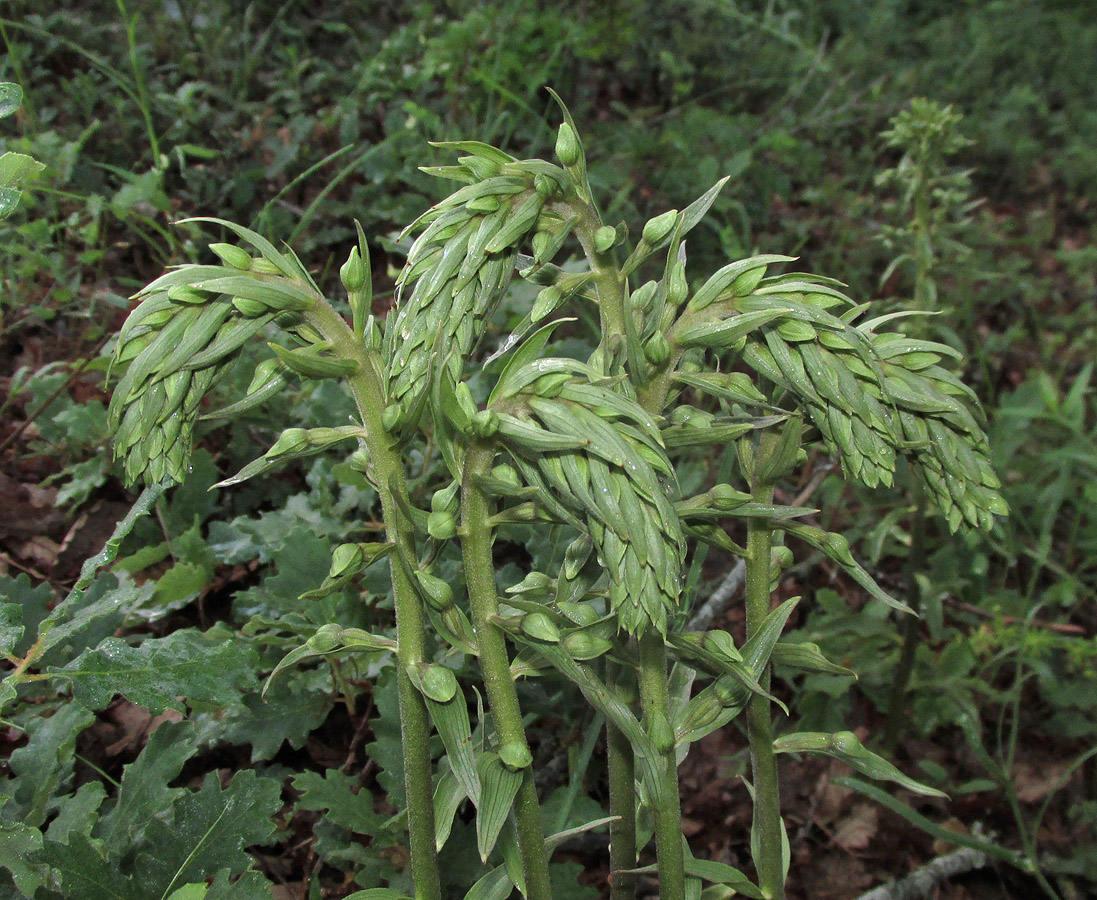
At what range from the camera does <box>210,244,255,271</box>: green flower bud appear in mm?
1249

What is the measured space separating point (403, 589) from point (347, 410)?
1.23 meters

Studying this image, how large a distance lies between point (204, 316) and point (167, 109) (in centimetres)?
326

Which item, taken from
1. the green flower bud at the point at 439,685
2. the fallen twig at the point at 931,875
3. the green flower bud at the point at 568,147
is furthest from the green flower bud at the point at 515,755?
the fallen twig at the point at 931,875

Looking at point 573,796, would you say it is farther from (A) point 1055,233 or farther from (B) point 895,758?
(A) point 1055,233

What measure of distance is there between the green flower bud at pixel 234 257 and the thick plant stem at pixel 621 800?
0.87 meters

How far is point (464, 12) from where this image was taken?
15.7 feet

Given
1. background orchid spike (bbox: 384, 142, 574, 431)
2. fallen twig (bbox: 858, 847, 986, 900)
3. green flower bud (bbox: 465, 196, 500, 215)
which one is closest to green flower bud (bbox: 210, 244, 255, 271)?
background orchid spike (bbox: 384, 142, 574, 431)

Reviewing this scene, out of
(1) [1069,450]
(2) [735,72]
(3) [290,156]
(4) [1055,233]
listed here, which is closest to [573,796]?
(1) [1069,450]

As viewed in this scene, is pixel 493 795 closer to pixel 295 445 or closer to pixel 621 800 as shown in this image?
pixel 621 800

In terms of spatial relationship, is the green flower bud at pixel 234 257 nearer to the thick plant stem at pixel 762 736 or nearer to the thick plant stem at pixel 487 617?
the thick plant stem at pixel 487 617

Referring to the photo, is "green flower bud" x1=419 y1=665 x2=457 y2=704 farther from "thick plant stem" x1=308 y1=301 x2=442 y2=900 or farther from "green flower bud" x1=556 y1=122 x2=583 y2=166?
"green flower bud" x1=556 y1=122 x2=583 y2=166

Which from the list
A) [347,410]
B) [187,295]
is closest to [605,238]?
[187,295]

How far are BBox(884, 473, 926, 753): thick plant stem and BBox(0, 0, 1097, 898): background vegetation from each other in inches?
3.8

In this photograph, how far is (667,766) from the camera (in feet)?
4.63
